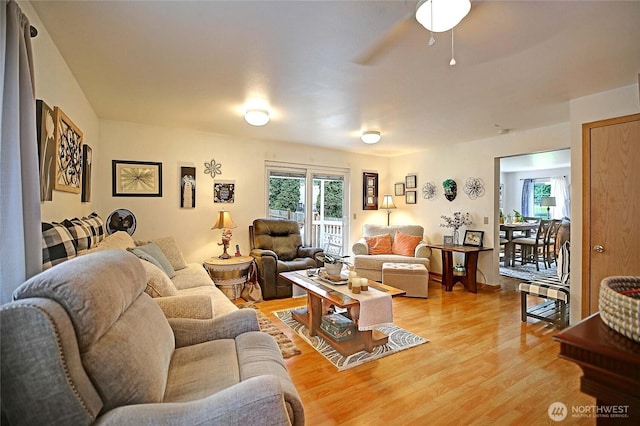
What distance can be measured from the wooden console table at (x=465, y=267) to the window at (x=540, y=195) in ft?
18.7

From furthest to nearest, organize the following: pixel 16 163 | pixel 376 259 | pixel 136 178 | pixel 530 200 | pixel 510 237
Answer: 1. pixel 530 200
2. pixel 510 237
3. pixel 376 259
4. pixel 136 178
5. pixel 16 163

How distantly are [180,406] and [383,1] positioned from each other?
6.51 feet

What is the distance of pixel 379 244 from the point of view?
5199 mm

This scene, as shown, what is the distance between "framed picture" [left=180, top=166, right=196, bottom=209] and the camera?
4.25 metres

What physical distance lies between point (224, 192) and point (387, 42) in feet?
11.0

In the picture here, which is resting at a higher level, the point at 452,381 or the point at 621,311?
the point at 621,311

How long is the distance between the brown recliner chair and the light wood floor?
949 mm

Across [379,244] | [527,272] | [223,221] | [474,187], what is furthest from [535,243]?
[223,221]

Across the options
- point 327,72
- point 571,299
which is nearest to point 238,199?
point 327,72

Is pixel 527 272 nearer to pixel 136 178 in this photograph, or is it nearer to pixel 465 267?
pixel 465 267

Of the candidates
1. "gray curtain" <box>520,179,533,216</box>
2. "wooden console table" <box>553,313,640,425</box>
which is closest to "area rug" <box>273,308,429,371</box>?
"wooden console table" <box>553,313,640,425</box>

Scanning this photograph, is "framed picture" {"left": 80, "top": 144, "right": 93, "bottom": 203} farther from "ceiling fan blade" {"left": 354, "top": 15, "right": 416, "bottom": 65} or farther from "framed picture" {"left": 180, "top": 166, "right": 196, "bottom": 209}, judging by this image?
"ceiling fan blade" {"left": 354, "top": 15, "right": 416, "bottom": 65}

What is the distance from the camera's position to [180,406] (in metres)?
0.95

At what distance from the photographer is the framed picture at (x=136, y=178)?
12.6 feet
